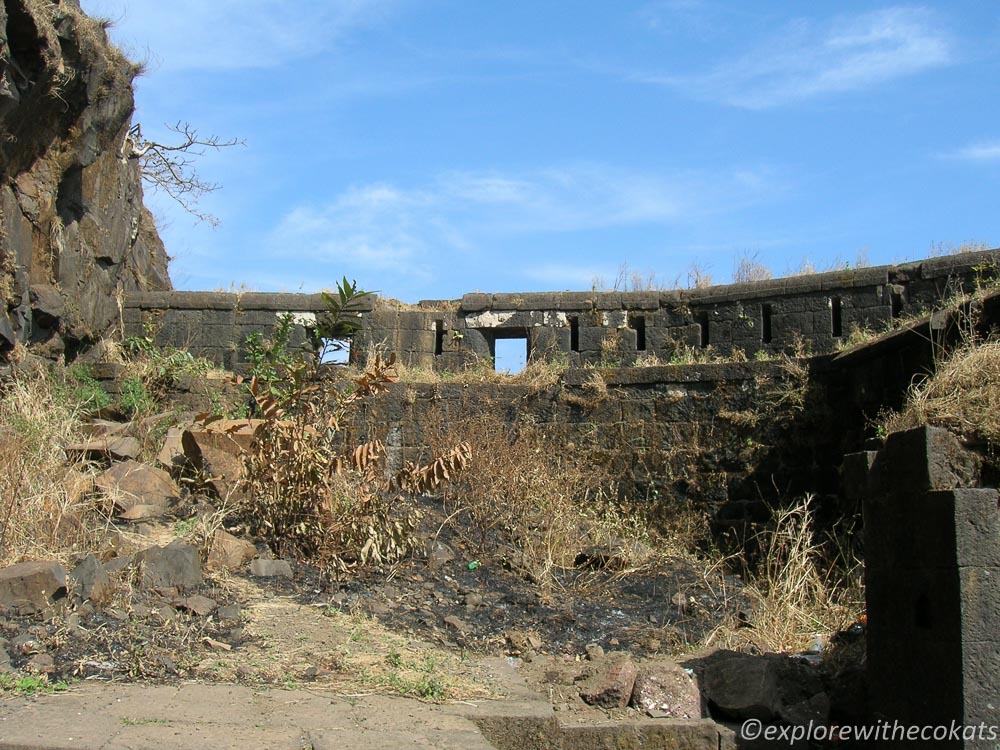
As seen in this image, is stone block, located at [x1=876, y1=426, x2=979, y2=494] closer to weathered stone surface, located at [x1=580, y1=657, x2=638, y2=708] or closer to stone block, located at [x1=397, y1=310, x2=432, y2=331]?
weathered stone surface, located at [x1=580, y1=657, x2=638, y2=708]

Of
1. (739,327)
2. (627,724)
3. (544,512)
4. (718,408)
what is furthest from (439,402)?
(627,724)

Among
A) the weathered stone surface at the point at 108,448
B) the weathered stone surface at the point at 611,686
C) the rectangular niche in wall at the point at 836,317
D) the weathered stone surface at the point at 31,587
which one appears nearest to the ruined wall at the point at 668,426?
the rectangular niche in wall at the point at 836,317

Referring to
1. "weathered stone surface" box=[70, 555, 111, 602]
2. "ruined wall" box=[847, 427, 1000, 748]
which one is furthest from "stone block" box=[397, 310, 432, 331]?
"ruined wall" box=[847, 427, 1000, 748]

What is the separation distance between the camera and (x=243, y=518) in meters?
8.12

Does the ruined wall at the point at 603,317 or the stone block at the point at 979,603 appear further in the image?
the ruined wall at the point at 603,317

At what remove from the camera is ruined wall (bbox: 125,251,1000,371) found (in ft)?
36.1

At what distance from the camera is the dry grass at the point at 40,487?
6.68 meters

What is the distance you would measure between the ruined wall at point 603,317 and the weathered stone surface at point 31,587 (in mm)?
6832

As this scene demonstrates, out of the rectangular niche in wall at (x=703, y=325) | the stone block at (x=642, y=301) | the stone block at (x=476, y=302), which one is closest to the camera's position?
the rectangular niche in wall at (x=703, y=325)

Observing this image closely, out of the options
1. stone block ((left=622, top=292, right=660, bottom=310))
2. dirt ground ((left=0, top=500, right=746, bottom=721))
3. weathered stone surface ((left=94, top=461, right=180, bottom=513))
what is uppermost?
stone block ((left=622, top=292, right=660, bottom=310))

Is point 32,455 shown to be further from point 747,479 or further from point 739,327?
point 739,327

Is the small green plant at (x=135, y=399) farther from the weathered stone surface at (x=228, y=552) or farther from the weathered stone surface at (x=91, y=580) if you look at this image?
the weathered stone surface at (x=91, y=580)

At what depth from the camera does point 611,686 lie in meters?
5.58

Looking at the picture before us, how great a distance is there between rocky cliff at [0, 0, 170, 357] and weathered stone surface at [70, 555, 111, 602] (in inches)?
197
